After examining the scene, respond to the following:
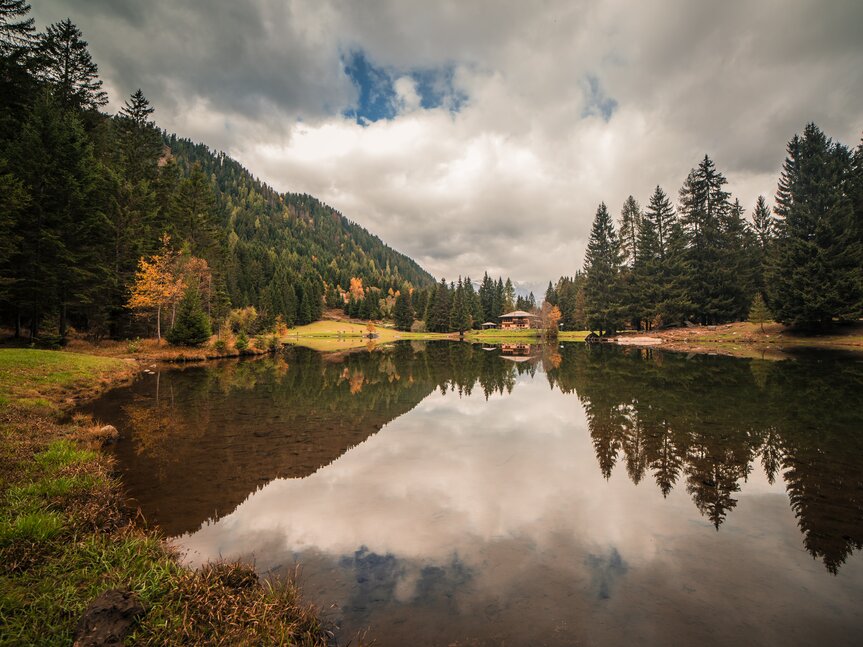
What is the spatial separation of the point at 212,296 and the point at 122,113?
1009 inches

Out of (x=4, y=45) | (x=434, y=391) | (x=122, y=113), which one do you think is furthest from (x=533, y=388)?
(x=122, y=113)

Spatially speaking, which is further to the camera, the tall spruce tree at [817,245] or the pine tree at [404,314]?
the pine tree at [404,314]

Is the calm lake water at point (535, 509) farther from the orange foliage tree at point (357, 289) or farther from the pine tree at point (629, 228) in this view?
the orange foliage tree at point (357, 289)

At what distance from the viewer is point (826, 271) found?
4428 centimetres

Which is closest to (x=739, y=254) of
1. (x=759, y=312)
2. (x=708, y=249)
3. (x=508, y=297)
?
(x=708, y=249)

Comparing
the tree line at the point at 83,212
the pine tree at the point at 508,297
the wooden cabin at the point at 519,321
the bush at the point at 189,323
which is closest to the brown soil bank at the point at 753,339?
the wooden cabin at the point at 519,321

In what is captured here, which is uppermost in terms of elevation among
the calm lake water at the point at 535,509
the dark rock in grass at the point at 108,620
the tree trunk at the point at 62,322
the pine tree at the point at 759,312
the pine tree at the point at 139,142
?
Answer: the pine tree at the point at 139,142

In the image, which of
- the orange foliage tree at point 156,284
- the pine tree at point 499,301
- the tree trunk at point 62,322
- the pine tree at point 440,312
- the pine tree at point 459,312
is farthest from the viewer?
the pine tree at point 499,301

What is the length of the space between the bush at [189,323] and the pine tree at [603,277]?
6426 centimetres

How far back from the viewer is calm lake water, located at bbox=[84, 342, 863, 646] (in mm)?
5344

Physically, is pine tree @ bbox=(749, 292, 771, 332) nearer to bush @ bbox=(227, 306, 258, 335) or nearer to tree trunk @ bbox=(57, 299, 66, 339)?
bush @ bbox=(227, 306, 258, 335)

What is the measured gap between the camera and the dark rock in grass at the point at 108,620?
3646mm

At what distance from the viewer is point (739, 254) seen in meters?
63.3

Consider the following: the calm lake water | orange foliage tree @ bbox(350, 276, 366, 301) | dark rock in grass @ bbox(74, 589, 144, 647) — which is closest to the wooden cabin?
orange foliage tree @ bbox(350, 276, 366, 301)
